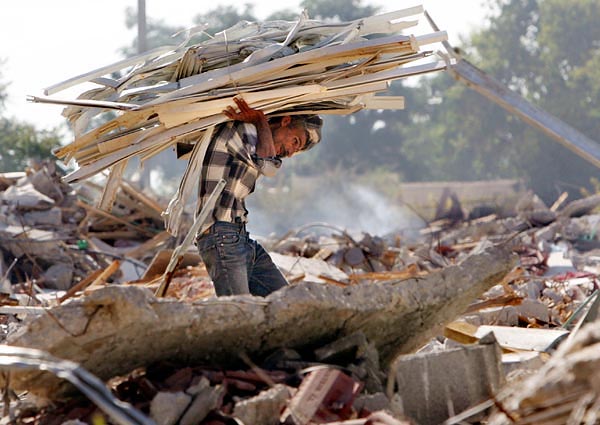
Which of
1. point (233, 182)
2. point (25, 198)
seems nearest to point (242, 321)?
point (233, 182)

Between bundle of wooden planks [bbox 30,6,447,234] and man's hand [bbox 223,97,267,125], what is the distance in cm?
4

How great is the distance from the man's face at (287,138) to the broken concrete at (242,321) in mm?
1377

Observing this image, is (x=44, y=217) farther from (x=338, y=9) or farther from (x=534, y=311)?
(x=338, y=9)

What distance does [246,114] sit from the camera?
19.0 feet

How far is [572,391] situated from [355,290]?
1.66 metres

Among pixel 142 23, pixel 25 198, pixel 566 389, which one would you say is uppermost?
pixel 566 389

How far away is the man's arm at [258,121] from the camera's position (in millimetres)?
5711

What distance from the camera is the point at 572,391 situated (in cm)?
317

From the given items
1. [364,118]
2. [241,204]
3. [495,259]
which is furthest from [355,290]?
[364,118]

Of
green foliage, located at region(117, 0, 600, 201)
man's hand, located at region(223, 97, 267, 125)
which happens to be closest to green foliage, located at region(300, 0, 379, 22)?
green foliage, located at region(117, 0, 600, 201)

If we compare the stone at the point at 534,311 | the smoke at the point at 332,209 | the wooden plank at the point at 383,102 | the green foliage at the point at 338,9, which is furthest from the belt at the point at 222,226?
the green foliage at the point at 338,9

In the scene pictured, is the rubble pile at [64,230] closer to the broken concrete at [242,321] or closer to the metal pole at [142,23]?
the metal pole at [142,23]

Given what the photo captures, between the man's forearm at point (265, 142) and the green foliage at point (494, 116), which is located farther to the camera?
the green foliage at point (494, 116)

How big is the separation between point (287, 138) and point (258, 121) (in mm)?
246
